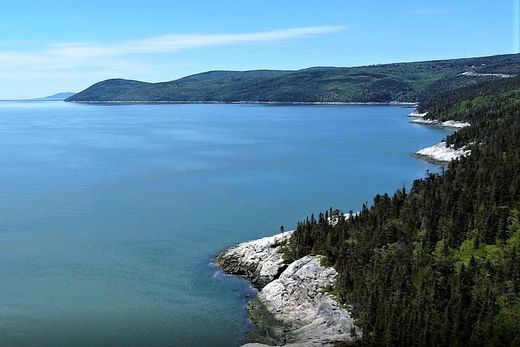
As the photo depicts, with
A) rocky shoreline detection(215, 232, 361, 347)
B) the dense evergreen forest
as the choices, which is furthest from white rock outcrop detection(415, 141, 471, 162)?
rocky shoreline detection(215, 232, 361, 347)

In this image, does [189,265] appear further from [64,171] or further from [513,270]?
[64,171]

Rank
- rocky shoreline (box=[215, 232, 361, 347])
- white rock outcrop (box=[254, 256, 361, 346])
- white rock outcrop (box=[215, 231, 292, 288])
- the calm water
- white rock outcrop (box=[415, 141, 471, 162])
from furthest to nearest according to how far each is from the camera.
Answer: white rock outcrop (box=[415, 141, 471, 162])
white rock outcrop (box=[215, 231, 292, 288])
the calm water
rocky shoreline (box=[215, 232, 361, 347])
white rock outcrop (box=[254, 256, 361, 346])

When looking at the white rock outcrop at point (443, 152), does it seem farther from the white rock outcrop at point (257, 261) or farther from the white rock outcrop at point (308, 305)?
the white rock outcrop at point (308, 305)

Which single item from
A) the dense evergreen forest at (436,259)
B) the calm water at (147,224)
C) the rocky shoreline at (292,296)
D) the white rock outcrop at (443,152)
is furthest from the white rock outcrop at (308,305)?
the white rock outcrop at (443,152)

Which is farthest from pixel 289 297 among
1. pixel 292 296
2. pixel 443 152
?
pixel 443 152

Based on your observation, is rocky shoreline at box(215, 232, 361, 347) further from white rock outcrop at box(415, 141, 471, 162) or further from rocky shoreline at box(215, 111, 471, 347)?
white rock outcrop at box(415, 141, 471, 162)

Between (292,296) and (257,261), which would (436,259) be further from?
(257,261)

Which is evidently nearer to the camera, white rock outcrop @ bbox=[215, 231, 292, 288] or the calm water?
the calm water
